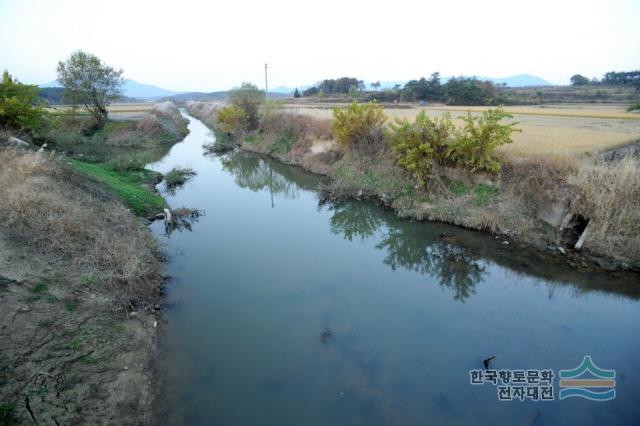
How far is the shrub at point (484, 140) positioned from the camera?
1083 cm

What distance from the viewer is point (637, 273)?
7.92m

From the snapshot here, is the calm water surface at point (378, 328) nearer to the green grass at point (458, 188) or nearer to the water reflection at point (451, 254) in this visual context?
the water reflection at point (451, 254)

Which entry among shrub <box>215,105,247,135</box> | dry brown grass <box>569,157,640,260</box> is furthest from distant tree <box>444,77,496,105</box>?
dry brown grass <box>569,157,640,260</box>

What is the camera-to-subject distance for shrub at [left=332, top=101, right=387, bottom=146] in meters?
15.9

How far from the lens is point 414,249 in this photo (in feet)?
32.3

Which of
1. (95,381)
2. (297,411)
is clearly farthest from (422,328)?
(95,381)

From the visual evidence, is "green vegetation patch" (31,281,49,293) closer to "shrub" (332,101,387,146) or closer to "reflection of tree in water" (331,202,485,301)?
"reflection of tree in water" (331,202,485,301)

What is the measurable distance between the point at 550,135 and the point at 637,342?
1144cm

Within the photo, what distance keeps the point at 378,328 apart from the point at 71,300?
5826 millimetres

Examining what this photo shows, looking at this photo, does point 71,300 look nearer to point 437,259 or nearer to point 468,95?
point 437,259

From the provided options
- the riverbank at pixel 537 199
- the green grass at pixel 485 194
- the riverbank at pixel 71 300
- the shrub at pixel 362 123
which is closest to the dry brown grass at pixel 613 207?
the riverbank at pixel 537 199

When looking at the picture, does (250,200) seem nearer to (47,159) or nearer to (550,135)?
(47,159)

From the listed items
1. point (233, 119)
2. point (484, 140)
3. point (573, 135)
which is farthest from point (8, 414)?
point (233, 119)

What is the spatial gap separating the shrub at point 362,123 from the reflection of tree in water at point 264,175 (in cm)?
328
